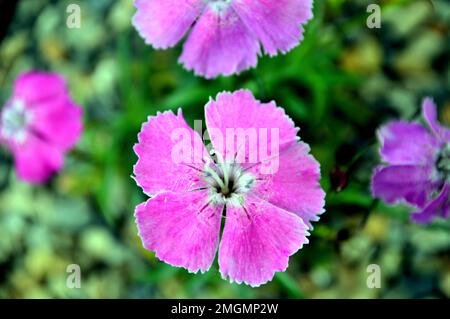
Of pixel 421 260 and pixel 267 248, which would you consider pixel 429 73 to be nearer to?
pixel 421 260

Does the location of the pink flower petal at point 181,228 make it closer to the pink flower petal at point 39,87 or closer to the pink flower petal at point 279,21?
the pink flower petal at point 279,21

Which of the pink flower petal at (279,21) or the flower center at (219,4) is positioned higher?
the flower center at (219,4)

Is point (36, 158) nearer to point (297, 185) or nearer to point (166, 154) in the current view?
point (166, 154)

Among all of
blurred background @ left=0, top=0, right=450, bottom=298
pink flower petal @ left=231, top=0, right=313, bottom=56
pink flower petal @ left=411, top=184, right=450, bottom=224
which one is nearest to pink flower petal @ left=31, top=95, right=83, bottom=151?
blurred background @ left=0, top=0, right=450, bottom=298

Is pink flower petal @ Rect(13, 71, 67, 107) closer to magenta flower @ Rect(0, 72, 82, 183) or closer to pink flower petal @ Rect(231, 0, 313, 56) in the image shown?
magenta flower @ Rect(0, 72, 82, 183)

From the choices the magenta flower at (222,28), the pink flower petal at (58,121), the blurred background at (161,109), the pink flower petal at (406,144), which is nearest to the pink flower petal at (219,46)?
the magenta flower at (222,28)

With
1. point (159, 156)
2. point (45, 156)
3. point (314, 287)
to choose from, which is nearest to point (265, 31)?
point (159, 156)
